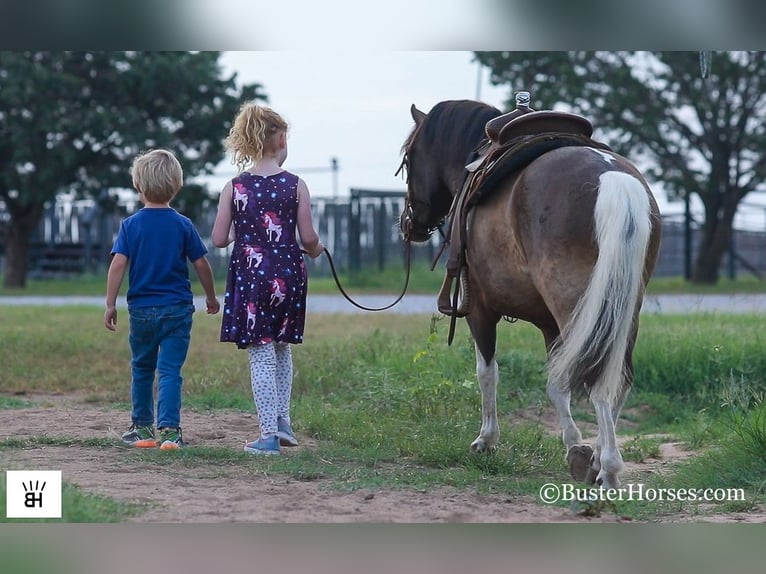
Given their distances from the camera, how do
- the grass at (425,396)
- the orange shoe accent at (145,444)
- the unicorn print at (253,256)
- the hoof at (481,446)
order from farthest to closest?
the hoof at (481,446), the orange shoe accent at (145,444), the unicorn print at (253,256), the grass at (425,396)

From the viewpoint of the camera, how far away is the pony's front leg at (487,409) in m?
5.96

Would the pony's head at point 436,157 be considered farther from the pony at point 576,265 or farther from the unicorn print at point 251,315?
the unicorn print at point 251,315

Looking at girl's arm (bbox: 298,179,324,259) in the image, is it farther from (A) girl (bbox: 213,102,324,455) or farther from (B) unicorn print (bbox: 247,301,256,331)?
(B) unicorn print (bbox: 247,301,256,331)

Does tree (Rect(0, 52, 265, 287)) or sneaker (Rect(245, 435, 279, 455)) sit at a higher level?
tree (Rect(0, 52, 265, 287))

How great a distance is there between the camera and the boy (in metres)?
5.77

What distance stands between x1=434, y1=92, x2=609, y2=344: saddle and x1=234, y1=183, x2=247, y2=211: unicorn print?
110cm

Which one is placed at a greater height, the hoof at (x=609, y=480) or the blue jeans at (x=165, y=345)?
the blue jeans at (x=165, y=345)

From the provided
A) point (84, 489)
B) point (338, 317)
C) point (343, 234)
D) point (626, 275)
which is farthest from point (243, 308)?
point (343, 234)

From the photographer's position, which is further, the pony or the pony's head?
the pony's head

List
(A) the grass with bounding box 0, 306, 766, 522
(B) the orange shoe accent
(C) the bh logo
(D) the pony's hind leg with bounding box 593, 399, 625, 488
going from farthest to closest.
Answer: (B) the orange shoe accent, (A) the grass with bounding box 0, 306, 766, 522, (D) the pony's hind leg with bounding box 593, 399, 625, 488, (C) the bh logo

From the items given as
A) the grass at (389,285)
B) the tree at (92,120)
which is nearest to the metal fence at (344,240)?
the grass at (389,285)

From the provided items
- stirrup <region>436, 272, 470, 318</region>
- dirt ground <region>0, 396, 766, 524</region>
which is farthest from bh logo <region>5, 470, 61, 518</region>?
stirrup <region>436, 272, 470, 318</region>

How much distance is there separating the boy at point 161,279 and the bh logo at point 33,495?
1.48 meters
